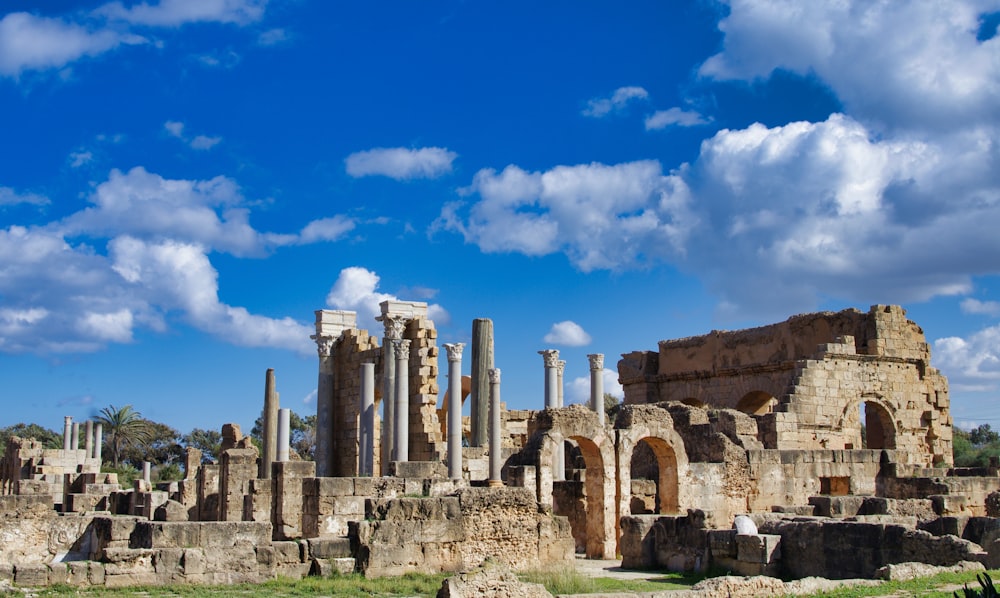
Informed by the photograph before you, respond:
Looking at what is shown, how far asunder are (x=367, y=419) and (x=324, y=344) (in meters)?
4.49

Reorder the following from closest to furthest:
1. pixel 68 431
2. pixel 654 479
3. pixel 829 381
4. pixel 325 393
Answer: pixel 654 479, pixel 829 381, pixel 325 393, pixel 68 431

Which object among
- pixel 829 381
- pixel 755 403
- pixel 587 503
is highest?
pixel 829 381

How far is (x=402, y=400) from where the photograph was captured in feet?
84.2

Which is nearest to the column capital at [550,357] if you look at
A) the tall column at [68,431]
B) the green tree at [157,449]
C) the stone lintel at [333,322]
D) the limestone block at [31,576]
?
the stone lintel at [333,322]

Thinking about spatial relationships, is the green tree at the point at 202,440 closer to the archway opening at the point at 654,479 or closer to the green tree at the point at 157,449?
the green tree at the point at 157,449

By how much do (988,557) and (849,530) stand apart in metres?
1.84

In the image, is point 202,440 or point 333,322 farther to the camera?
point 202,440

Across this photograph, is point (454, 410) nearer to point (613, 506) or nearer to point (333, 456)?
point (613, 506)

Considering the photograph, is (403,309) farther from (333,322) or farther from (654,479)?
(654,479)

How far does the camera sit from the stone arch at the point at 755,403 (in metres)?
32.3

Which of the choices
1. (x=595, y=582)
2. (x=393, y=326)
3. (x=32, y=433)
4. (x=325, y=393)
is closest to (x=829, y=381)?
(x=393, y=326)

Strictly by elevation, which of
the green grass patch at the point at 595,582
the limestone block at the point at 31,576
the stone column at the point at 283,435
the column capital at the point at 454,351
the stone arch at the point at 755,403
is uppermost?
the column capital at the point at 454,351

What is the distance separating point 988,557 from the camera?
12.1 m

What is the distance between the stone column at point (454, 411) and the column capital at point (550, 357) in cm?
305
